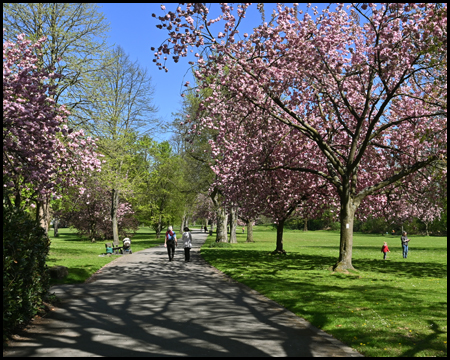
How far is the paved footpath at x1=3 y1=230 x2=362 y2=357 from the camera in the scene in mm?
6230

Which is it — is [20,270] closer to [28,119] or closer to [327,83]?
[28,119]

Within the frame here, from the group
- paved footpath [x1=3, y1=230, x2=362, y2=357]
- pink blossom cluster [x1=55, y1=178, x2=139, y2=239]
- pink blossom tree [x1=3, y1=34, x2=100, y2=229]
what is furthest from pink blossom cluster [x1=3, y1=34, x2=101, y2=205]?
pink blossom cluster [x1=55, y1=178, x2=139, y2=239]

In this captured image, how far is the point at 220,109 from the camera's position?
19062mm

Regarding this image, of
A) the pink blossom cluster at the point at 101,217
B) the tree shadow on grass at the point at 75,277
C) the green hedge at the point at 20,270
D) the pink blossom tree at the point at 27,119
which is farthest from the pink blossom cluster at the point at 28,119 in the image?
the pink blossom cluster at the point at 101,217

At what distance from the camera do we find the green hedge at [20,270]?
6.49m

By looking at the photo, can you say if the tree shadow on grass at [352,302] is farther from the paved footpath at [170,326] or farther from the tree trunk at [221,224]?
the tree trunk at [221,224]

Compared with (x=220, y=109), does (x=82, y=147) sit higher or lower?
lower

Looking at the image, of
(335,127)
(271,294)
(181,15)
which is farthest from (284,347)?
(335,127)

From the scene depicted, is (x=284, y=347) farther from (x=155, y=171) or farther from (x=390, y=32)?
(x=155, y=171)

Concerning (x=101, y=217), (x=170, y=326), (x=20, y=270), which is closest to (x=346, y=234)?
(x=170, y=326)

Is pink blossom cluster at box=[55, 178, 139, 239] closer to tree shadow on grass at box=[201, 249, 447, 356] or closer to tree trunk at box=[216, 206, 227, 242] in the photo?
tree trunk at box=[216, 206, 227, 242]

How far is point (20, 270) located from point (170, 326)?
2672mm

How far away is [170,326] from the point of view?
764cm

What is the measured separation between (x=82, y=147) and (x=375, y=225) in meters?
78.4
